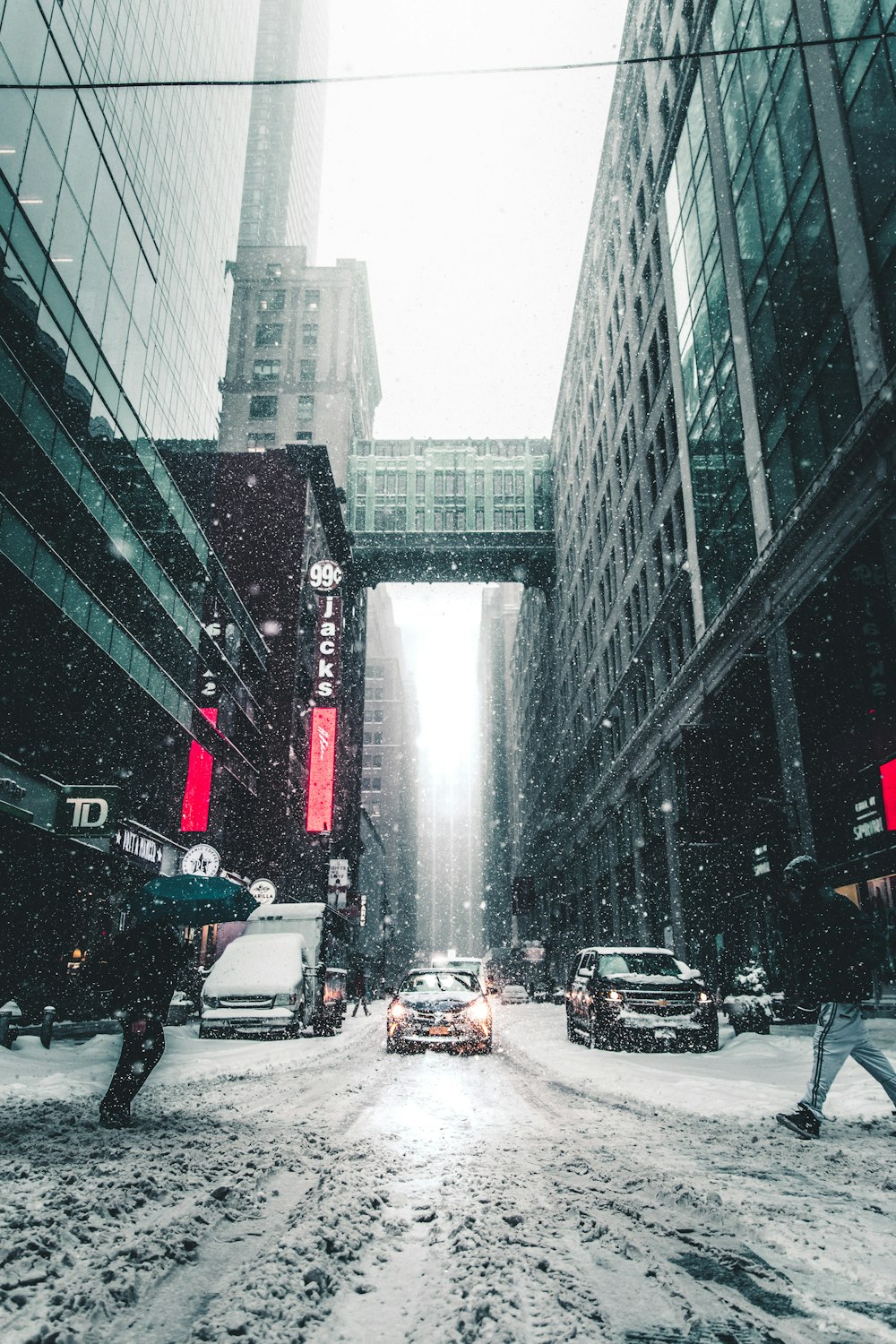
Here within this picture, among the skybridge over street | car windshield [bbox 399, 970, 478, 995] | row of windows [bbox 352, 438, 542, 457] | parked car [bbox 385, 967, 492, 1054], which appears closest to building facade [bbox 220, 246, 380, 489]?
row of windows [bbox 352, 438, 542, 457]

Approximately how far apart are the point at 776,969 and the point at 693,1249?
19.2 meters

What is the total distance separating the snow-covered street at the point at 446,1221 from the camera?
2.78 meters

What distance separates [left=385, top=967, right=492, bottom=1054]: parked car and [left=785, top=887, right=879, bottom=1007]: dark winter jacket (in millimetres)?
8579

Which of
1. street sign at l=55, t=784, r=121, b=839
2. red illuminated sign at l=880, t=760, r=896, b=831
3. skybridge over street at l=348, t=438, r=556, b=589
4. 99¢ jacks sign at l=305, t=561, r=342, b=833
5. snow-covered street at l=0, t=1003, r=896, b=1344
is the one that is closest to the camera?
snow-covered street at l=0, t=1003, r=896, b=1344

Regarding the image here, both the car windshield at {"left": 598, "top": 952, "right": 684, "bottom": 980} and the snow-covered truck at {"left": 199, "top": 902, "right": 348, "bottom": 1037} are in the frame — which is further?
the snow-covered truck at {"left": 199, "top": 902, "right": 348, "bottom": 1037}

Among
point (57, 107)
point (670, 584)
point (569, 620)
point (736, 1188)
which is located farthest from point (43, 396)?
point (569, 620)

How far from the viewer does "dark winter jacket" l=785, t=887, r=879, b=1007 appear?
6.06 meters

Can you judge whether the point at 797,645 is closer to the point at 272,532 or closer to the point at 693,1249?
the point at 693,1249

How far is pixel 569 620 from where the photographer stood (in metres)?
58.2

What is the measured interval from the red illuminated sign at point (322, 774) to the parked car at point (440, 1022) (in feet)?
109

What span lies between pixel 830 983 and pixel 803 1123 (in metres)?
0.99

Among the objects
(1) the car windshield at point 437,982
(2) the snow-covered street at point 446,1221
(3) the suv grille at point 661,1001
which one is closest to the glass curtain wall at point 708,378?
(3) the suv grille at point 661,1001

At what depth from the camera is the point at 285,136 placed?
12619cm

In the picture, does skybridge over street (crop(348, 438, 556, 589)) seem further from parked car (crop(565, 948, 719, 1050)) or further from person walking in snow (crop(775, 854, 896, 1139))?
person walking in snow (crop(775, 854, 896, 1139))
